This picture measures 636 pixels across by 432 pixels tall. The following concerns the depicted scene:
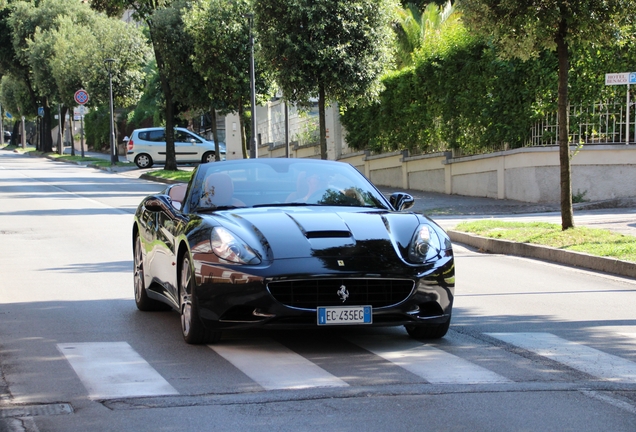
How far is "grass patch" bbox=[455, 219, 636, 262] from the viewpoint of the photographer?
514 inches

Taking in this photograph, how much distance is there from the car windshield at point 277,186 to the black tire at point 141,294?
3.95 feet

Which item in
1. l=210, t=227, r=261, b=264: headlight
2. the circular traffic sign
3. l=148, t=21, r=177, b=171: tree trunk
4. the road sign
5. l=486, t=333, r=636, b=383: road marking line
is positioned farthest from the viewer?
the circular traffic sign

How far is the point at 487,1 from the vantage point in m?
15.2

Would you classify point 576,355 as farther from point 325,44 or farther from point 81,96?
point 81,96

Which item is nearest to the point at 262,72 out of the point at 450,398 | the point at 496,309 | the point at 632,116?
the point at 632,116

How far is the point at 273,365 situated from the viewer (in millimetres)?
6754

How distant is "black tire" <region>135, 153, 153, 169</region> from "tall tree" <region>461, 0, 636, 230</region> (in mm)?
33424

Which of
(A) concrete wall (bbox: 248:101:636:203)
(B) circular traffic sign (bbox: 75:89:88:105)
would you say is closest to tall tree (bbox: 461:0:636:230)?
(A) concrete wall (bbox: 248:101:636:203)

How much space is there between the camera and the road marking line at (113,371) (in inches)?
236

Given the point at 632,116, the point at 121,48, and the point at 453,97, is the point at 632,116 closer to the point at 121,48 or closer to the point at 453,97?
the point at 453,97

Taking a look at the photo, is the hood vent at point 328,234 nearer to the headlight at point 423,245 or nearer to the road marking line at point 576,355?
the headlight at point 423,245

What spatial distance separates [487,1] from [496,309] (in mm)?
7138

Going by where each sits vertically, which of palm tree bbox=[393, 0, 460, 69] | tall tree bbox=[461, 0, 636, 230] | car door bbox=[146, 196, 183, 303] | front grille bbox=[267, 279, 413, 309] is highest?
palm tree bbox=[393, 0, 460, 69]

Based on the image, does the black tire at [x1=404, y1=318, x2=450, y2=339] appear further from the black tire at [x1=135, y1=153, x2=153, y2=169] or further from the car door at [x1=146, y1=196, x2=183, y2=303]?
the black tire at [x1=135, y1=153, x2=153, y2=169]
